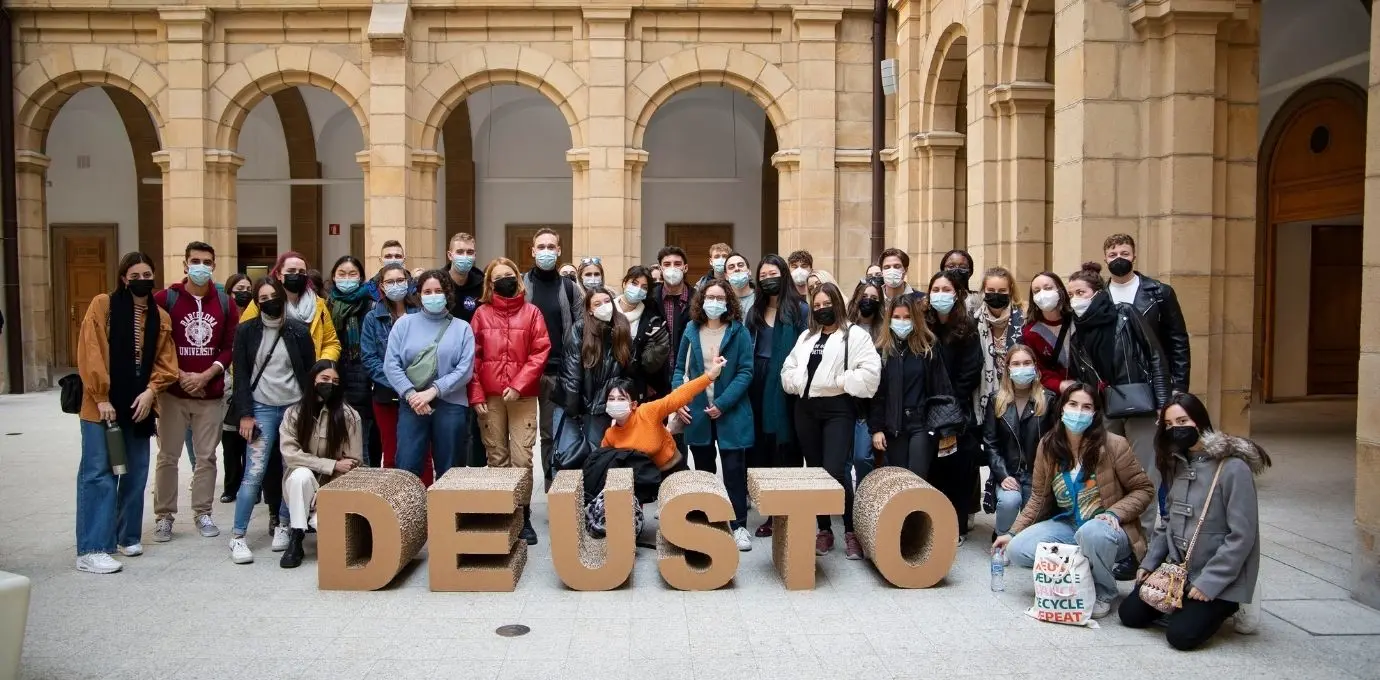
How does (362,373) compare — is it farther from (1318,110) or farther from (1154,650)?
(1318,110)

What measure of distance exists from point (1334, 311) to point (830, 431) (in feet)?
33.5

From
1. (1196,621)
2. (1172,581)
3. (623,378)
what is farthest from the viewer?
(623,378)

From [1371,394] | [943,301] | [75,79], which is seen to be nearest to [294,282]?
[943,301]

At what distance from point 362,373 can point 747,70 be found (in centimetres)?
846

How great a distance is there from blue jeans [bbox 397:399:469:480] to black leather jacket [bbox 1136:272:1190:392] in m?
4.05

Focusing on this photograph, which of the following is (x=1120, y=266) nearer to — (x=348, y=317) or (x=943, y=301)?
(x=943, y=301)

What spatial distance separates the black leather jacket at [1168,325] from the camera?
630 centimetres

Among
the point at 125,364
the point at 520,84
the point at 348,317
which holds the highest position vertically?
the point at 520,84

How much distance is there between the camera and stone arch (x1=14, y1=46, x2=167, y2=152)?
46.8 ft

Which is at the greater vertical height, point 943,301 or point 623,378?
point 943,301

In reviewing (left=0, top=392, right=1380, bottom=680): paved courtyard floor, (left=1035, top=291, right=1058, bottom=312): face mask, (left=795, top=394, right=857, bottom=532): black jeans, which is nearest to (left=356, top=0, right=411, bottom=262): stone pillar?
(left=0, top=392, right=1380, bottom=680): paved courtyard floor

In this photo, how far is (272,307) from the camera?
6.42 meters

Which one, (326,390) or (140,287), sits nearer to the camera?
(140,287)

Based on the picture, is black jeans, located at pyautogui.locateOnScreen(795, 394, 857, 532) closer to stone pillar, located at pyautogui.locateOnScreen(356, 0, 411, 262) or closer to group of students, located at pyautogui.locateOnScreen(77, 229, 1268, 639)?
group of students, located at pyautogui.locateOnScreen(77, 229, 1268, 639)
